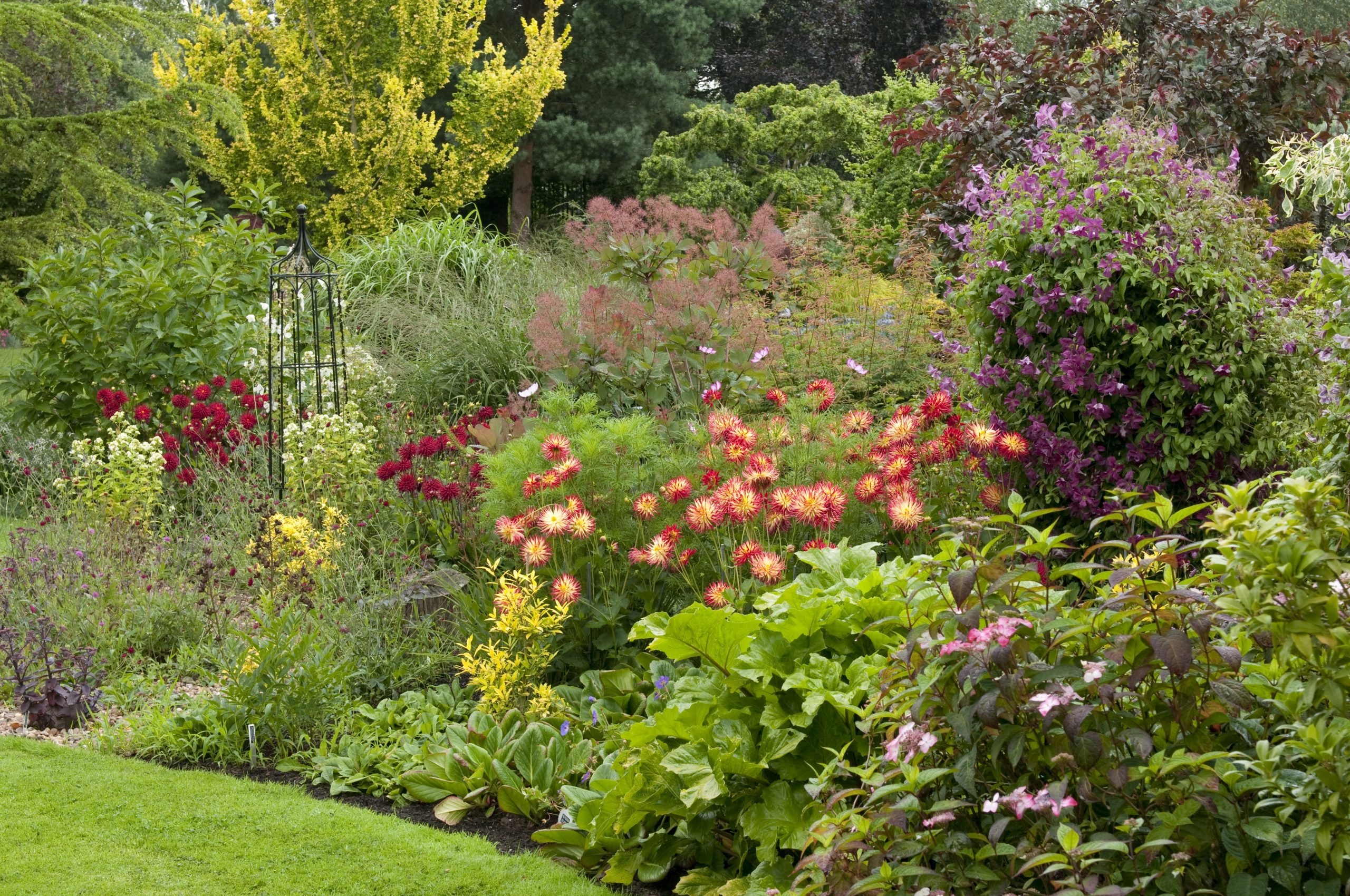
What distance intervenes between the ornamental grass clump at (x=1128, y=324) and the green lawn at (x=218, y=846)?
255 cm

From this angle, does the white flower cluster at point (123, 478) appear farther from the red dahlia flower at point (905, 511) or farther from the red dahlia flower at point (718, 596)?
the red dahlia flower at point (905, 511)

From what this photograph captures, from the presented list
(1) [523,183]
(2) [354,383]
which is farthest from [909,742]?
(1) [523,183]

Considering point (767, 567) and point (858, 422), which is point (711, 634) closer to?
point (767, 567)

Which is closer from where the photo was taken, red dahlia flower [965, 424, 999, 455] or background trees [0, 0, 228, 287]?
red dahlia flower [965, 424, 999, 455]

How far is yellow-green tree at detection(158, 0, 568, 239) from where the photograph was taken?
40.3 ft

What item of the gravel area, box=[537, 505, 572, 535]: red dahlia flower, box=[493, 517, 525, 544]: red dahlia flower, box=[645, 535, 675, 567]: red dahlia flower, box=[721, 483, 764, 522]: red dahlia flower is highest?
box=[721, 483, 764, 522]: red dahlia flower

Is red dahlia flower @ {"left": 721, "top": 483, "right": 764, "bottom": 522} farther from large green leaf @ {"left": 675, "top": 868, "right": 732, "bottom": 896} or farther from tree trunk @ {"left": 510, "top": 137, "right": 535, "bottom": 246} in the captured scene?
tree trunk @ {"left": 510, "top": 137, "right": 535, "bottom": 246}

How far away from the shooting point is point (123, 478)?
5.73 metres

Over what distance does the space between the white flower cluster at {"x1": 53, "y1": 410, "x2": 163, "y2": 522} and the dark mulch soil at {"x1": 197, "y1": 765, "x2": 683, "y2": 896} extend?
2.35 meters

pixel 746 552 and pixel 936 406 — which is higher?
pixel 936 406

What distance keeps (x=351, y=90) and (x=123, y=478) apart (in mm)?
8124

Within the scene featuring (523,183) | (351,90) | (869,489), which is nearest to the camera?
(869,489)

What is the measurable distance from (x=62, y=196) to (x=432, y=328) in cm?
419

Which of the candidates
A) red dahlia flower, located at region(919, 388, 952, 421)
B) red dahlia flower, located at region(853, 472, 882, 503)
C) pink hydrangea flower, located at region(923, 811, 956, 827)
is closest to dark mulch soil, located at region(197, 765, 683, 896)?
pink hydrangea flower, located at region(923, 811, 956, 827)
